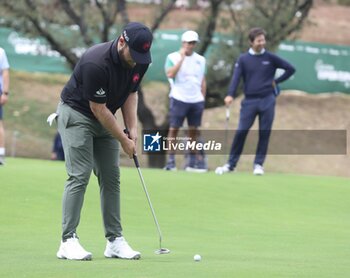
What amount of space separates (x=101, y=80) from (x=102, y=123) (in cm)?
37

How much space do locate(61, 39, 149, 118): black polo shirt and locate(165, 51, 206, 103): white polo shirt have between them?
26.1ft

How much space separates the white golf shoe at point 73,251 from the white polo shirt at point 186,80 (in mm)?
8251

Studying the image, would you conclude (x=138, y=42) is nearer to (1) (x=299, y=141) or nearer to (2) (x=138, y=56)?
(2) (x=138, y=56)

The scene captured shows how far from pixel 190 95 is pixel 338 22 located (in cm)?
2673

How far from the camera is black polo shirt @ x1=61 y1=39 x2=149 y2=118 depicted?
747 centimetres

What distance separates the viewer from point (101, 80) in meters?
7.46

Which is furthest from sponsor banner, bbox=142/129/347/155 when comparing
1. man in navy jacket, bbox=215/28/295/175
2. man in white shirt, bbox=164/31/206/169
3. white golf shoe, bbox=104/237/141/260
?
white golf shoe, bbox=104/237/141/260

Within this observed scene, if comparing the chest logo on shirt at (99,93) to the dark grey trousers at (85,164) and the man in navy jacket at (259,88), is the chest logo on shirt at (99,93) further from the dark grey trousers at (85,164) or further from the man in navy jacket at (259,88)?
the man in navy jacket at (259,88)

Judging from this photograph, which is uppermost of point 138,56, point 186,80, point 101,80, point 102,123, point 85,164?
point 138,56

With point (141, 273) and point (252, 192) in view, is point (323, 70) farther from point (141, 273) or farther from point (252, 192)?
point (141, 273)

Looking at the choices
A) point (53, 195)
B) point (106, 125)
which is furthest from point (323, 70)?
point (106, 125)

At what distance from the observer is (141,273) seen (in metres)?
7.02

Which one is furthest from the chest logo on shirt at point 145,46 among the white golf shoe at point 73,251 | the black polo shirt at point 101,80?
the white golf shoe at point 73,251

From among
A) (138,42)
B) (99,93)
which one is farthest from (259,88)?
(138,42)
